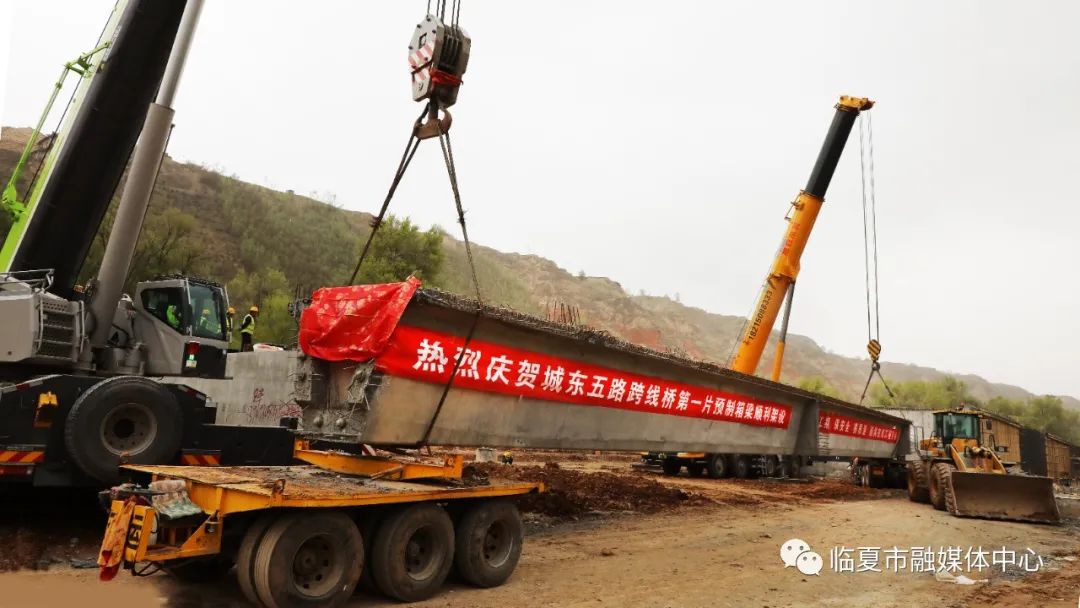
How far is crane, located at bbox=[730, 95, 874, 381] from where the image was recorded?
1606 cm

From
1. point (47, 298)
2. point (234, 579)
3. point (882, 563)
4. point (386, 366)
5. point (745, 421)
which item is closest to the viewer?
point (234, 579)

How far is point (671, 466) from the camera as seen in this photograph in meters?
20.2

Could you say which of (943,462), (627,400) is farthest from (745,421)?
(943,462)

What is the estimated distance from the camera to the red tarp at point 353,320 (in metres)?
6.20

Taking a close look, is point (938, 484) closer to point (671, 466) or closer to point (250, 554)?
point (671, 466)

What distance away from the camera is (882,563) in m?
7.72

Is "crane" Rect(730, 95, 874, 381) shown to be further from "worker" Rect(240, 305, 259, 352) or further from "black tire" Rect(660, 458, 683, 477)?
"worker" Rect(240, 305, 259, 352)

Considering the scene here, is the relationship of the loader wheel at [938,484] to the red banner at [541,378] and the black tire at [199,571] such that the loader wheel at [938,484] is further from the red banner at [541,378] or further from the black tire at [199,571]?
the black tire at [199,571]

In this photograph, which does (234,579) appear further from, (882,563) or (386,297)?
(882,563)

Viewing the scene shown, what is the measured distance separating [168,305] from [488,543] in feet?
18.9

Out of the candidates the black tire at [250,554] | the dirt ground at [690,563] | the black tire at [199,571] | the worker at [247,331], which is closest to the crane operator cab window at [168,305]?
the dirt ground at [690,563]

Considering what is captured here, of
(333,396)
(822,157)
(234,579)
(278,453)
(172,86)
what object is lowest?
(234,579)

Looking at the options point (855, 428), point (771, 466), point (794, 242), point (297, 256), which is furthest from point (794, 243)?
point (297, 256)

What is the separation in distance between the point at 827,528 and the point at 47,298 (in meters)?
10.7
